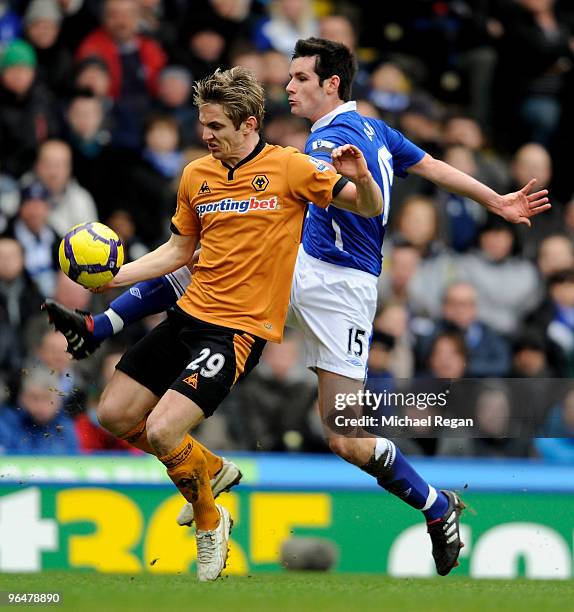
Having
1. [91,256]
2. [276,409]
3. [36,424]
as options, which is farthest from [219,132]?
[276,409]

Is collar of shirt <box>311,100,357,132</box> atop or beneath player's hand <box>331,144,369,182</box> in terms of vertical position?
atop

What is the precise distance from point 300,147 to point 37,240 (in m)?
2.39

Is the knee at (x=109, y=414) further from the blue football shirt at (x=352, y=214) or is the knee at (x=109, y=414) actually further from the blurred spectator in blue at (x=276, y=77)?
the blurred spectator in blue at (x=276, y=77)

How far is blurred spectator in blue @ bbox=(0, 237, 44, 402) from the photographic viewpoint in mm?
11164

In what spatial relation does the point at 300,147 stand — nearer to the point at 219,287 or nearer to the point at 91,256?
the point at 219,287

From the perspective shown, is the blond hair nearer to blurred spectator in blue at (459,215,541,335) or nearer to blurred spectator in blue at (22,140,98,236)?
blurred spectator in blue at (22,140,98,236)

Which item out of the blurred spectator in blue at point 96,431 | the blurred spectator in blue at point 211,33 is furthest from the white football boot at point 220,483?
the blurred spectator in blue at point 211,33

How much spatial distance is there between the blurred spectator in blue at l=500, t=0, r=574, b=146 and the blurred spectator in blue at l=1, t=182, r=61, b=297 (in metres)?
5.10

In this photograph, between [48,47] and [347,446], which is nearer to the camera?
[347,446]

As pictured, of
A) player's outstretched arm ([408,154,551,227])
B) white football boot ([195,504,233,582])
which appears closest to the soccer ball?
white football boot ([195,504,233,582])

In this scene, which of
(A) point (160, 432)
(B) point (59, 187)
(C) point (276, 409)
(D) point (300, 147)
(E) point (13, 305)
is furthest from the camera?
(D) point (300, 147)

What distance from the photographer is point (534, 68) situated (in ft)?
47.1

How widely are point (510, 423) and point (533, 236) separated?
10.4 feet

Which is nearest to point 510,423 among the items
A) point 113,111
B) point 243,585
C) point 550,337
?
point 550,337
